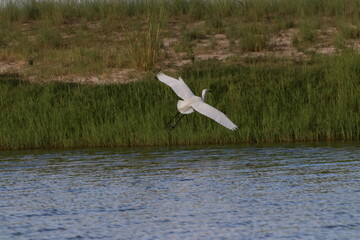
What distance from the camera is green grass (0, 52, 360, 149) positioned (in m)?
15.3

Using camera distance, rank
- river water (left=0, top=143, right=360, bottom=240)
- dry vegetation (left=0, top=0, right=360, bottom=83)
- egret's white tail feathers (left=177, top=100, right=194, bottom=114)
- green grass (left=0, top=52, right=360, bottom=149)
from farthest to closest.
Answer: dry vegetation (left=0, top=0, right=360, bottom=83), green grass (left=0, top=52, right=360, bottom=149), egret's white tail feathers (left=177, top=100, right=194, bottom=114), river water (left=0, top=143, right=360, bottom=240)

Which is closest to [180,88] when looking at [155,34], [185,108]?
[185,108]

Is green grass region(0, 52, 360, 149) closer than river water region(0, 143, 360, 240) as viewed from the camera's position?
No

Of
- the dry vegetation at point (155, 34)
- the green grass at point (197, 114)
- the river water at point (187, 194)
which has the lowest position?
the river water at point (187, 194)

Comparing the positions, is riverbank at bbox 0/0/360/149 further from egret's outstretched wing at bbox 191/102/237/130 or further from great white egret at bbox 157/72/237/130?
egret's outstretched wing at bbox 191/102/237/130

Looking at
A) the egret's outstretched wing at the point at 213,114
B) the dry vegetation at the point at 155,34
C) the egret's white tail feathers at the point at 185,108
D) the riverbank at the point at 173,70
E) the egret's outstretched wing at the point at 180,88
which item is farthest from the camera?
the dry vegetation at the point at 155,34

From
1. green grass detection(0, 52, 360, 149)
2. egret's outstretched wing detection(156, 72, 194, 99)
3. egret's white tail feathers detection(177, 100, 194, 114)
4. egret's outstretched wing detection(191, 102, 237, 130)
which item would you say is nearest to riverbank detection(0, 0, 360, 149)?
green grass detection(0, 52, 360, 149)

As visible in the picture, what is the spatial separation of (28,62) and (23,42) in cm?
204

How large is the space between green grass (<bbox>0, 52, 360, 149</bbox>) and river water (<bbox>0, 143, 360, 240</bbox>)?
2.99 feet

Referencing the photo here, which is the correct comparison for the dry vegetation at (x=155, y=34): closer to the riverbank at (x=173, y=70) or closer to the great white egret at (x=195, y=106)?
the riverbank at (x=173, y=70)

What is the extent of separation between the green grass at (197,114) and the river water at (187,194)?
2.99ft

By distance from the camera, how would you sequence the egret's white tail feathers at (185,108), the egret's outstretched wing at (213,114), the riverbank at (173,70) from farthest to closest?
the riverbank at (173,70) → the egret's white tail feathers at (185,108) → the egret's outstretched wing at (213,114)

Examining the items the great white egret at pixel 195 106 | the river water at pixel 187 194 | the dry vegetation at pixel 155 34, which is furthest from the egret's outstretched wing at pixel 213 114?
the dry vegetation at pixel 155 34

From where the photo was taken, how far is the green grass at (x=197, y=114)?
604 inches
